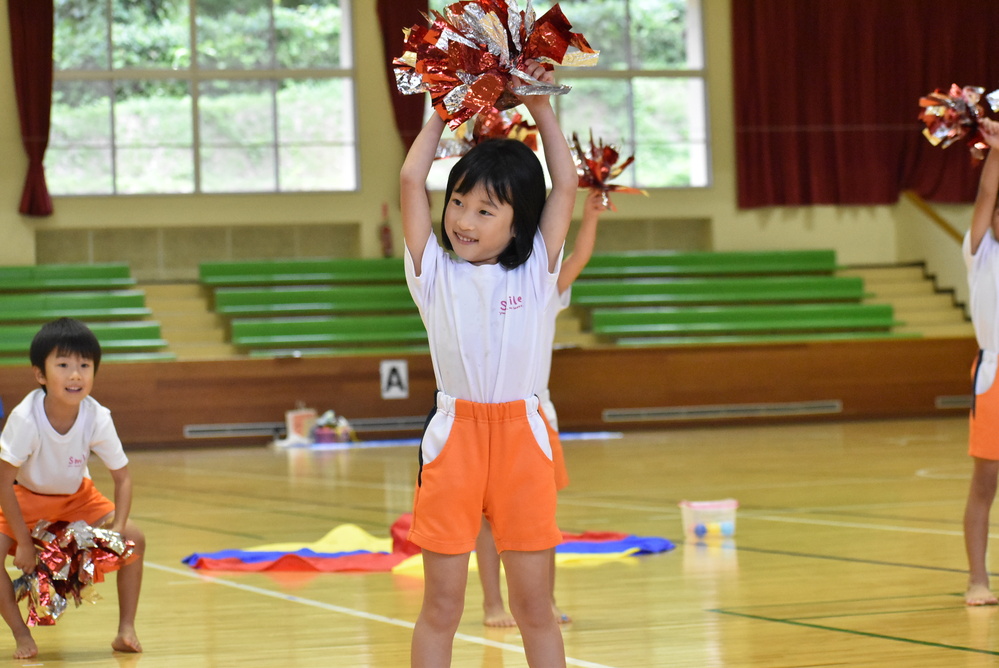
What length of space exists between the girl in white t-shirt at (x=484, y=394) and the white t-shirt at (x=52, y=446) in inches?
53.4

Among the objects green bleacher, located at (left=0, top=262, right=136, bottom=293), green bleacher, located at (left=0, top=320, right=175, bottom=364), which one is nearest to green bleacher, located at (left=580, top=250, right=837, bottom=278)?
green bleacher, located at (left=0, top=320, right=175, bottom=364)

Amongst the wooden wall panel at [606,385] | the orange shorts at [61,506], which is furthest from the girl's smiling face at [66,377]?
the wooden wall panel at [606,385]

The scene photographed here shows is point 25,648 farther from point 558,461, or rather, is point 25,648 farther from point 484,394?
point 484,394

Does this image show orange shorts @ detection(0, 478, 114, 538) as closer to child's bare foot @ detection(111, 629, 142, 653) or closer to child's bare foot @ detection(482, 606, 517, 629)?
child's bare foot @ detection(111, 629, 142, 653)

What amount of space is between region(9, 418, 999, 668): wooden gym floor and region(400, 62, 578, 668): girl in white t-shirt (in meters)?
0.92

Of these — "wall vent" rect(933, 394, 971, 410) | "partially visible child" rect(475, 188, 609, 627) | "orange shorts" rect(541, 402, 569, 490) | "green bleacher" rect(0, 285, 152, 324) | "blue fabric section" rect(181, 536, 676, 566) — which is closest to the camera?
"orange shorts" rect(541, 402, 569, 490)

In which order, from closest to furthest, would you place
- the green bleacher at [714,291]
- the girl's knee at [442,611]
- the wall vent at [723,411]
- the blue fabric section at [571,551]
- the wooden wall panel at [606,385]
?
1. the girl's knee at [442,611]
2. the blue fabric section at [571,551]
3. the wooden wall panel at [606,385]
4. the wall vent at [723,411]
5. the green bleacher at [714,291]

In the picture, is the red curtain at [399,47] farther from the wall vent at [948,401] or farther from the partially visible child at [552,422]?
the partially visible child at [552,422]

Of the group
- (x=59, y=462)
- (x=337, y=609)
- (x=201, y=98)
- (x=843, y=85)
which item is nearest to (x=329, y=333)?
(x=201, y=98)

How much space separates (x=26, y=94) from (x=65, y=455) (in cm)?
1152

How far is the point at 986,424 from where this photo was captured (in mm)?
4035

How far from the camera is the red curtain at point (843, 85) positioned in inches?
612

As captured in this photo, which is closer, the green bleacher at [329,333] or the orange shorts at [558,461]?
the orange shorts at [558,461]

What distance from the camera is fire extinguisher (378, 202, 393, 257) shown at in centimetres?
1466
